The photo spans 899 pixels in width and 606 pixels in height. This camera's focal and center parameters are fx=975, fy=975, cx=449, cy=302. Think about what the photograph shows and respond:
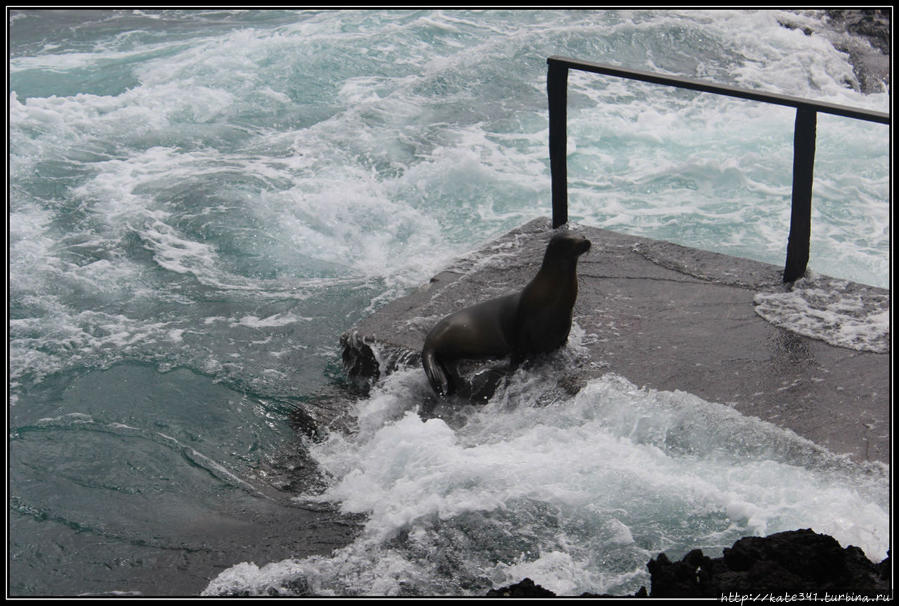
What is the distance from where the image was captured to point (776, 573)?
2.78 m

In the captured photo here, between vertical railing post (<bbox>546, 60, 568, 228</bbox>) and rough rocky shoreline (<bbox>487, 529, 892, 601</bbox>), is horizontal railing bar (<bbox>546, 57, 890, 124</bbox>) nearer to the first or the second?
vertical railing post (<bbox>546, 60, 568, 228</bbox>)

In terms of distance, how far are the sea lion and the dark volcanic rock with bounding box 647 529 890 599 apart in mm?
1505

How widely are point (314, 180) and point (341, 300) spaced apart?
2.74 meters

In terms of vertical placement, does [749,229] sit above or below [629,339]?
below

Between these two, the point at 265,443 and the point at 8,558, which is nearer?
the point at 8,558

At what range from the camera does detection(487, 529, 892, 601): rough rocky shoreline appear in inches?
108

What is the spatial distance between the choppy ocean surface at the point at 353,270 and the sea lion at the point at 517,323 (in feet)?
0.62

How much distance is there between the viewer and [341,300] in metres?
6.41

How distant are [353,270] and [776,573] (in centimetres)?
470

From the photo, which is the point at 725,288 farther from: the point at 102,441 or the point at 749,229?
the point at 749,229

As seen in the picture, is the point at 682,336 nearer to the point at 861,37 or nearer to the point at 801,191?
the point at 801,191

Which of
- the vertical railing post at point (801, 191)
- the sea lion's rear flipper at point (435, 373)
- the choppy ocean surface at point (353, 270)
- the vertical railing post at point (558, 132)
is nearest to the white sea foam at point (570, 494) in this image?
the choppy ocean surface at point (353, 270)

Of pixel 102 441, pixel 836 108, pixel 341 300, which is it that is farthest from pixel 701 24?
pixel 102 441

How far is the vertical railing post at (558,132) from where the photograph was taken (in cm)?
538
